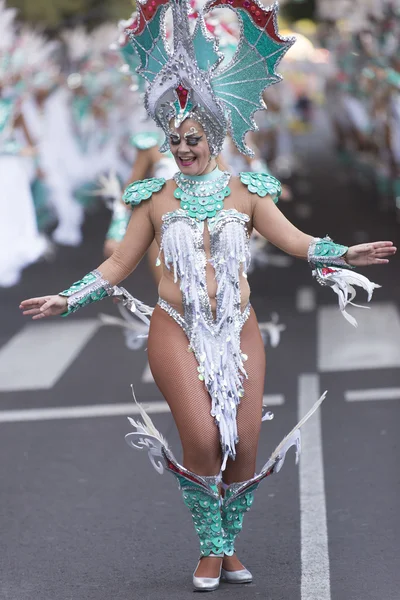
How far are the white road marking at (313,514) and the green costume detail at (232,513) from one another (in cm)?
31

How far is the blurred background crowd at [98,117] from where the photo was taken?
11781 mm

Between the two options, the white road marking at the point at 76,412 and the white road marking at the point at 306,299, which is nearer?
the white road marking at the point at 76,412

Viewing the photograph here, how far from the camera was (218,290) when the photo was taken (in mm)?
4656

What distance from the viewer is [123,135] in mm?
24125

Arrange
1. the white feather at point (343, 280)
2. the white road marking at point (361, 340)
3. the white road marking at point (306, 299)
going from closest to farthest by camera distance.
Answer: the white feather at point (343, 280), the white road marking at point (361, 340), the white road marking at point (306, 299)

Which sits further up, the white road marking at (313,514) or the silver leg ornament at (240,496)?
the silver leg ornament at (240,496)

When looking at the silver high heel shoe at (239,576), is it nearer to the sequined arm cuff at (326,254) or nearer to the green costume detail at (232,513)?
the green costume detail at (232,513)

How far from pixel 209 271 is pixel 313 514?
4.63ft

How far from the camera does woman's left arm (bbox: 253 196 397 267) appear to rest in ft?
14.7

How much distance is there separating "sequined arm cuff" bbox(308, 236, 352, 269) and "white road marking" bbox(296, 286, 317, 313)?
6.14m

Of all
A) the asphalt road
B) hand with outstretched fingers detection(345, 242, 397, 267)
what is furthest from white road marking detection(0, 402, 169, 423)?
hand with outstretched fingers detection(345, 242, 397, 267)

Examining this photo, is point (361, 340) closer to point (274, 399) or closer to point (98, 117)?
point (274, 399)

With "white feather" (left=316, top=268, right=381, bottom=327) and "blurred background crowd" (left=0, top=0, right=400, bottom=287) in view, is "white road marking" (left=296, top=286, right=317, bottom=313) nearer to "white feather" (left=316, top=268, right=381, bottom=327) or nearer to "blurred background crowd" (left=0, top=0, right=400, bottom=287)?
"blurred background crowd" (left=0, top=0, right=400, bottom=287)

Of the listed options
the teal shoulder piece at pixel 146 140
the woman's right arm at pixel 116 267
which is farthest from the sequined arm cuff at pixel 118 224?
the woman's right arm at pixel 116 267
